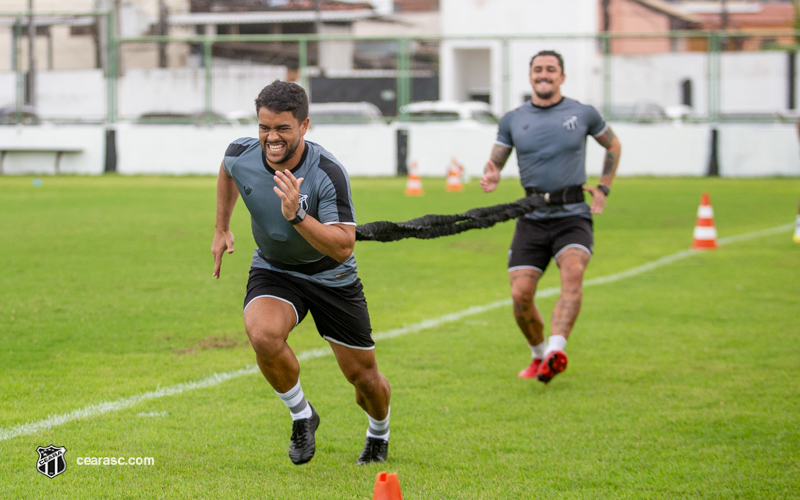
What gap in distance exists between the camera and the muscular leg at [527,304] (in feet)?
21.2

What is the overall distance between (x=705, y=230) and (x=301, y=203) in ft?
30.9

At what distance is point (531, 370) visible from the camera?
21.3 ft

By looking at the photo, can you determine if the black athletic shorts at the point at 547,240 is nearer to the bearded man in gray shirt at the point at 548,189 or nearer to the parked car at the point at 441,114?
the bearded man in gray shirt at the point at 548,189

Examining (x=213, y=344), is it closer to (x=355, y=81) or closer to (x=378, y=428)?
(x=378, y=428)

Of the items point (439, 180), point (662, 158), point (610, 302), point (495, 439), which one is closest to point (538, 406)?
point (495, 439)

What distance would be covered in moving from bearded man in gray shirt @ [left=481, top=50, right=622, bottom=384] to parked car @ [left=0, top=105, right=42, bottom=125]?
22.0 m

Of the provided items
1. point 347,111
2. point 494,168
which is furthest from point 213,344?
point 347,111

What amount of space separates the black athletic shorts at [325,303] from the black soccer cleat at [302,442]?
42cm

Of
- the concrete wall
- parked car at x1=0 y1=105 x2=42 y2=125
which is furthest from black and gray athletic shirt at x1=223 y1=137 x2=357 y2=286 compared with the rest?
parked car at x1=0 y1=105 x2=42 y2=125

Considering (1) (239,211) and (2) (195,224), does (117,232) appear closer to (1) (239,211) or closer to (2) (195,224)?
(2) (195,224)

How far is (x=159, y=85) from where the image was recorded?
27.4m

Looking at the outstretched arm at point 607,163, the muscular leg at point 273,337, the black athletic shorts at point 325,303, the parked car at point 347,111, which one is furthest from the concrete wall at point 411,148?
the muscular leg at point 273,337

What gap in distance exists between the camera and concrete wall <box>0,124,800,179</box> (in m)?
24.1

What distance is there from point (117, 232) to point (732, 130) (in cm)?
1674
